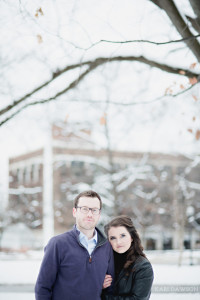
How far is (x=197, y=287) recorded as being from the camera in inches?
394

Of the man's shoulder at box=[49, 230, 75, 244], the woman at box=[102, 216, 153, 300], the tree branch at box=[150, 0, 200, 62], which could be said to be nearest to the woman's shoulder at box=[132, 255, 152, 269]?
the woman at box=[102, 216, 153, 300]

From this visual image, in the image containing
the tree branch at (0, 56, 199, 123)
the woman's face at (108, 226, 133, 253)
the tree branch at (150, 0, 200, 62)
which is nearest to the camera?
the woman's face at (108, 226, 133, 253)

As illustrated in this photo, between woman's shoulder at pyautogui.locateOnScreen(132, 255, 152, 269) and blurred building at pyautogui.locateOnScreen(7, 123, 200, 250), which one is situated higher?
blurred building at pyautogui.locateOnScreen(7, 123, 200, 250)

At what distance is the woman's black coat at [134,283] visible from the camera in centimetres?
337

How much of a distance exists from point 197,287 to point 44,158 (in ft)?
111

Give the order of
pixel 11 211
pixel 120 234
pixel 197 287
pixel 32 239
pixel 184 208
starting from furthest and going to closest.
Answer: pixel 32 239 → pixel 11 211 → pixel 184 208 → pixel 197 287 → pixel 120 234

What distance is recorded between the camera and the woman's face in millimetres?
3586

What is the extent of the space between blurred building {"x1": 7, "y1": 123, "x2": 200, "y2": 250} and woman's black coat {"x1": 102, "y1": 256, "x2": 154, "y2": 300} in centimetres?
1521

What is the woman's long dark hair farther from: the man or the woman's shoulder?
the man

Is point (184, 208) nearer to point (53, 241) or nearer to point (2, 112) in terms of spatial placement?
point (2, 112)

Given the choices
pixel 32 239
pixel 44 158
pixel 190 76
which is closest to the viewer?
pixel 190 76

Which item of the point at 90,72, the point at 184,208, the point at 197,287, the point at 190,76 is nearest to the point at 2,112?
the point at 90,72

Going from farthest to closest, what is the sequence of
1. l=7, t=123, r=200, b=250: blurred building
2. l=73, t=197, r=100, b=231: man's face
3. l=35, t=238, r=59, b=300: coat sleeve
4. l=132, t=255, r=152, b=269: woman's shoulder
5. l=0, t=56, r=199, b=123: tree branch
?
l=7, t=123, r=200, b=250: blurred building
l=0, t=56, r=199, b=123: tree branch
l=132, t=255, r=152, b=269: woman's shoulder
l=73, t=197, r=100, b=231: man's face
l=35, t=238, r=59, b=300: coat sleeve

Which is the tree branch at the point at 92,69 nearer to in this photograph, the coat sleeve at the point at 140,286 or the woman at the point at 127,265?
the woman at the point at 127,265
